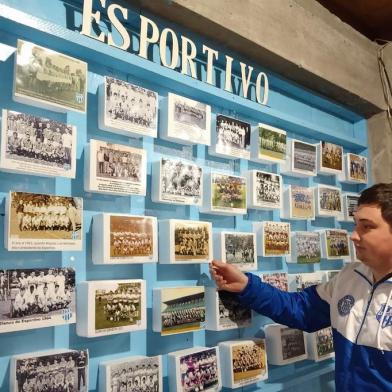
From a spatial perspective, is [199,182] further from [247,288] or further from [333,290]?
[333,290]

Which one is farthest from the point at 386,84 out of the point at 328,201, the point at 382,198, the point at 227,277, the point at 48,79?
the point at 48,79

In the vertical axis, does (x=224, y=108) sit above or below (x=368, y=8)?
below

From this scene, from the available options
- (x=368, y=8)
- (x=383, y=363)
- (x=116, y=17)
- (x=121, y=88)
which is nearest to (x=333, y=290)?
(x=383, y=363)

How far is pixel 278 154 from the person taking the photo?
2.13 m

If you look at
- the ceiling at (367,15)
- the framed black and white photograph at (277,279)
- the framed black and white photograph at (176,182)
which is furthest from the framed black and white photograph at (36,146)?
the ceiling at (367,15)

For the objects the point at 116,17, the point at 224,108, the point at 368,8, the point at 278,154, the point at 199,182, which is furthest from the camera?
the point at 368,8

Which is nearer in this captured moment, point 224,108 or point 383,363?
point 383,363

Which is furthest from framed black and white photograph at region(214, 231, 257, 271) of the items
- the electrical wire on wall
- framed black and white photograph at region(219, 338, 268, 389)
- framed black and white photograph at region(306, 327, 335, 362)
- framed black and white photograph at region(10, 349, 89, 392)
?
the electrical wire on wall

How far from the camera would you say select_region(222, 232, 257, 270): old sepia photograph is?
70.9 inches

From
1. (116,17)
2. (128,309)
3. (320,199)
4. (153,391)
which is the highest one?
(116,17)

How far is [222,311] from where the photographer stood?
1751 mm

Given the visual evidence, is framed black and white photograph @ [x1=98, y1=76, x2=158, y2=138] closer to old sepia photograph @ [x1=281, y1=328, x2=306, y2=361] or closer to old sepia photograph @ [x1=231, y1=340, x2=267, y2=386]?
old sepia photograph @ [x1=231, y1=340, x2=267, y2=386]

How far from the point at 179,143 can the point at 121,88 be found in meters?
0.36

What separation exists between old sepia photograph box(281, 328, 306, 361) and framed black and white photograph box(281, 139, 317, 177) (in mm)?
754
